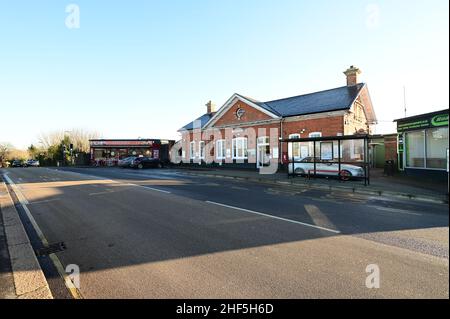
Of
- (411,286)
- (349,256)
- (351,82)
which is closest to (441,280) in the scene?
(411,286)

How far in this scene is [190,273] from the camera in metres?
3.88

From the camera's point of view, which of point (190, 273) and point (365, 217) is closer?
point (190, 273)

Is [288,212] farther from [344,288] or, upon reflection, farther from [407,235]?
[344,288]

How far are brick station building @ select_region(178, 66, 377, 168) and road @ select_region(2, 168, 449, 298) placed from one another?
12237 mm

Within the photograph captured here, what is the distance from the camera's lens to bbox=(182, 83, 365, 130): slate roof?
70.1 ft

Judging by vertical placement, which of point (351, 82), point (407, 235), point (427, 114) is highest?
point (351, 82)

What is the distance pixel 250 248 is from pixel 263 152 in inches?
830

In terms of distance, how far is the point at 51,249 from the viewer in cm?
502

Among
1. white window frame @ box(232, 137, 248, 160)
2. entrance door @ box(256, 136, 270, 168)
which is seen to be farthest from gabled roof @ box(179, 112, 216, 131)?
entrance door @ box(256, 136, 270, 168)

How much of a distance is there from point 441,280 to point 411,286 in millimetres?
526

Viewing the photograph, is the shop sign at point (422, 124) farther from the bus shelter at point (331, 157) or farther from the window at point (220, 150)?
the window at point (220, 150)

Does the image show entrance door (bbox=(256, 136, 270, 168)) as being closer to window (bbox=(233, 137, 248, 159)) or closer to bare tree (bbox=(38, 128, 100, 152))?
window (bbox=(233, 137, 248, 159))

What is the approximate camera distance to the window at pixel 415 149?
656 inches
